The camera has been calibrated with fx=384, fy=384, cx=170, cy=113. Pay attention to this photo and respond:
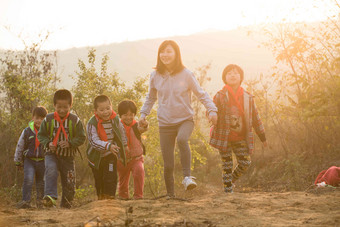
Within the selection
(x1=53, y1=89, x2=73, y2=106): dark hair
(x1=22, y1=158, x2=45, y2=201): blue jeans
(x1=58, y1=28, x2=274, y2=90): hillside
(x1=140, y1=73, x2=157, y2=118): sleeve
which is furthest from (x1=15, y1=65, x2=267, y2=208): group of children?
(x1=58, y1=28, x2=274, y2=90): hillside

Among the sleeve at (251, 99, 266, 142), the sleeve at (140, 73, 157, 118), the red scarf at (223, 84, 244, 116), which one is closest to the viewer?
the sleeve at (140, 73, 157, 118)

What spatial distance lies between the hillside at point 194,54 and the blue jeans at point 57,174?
71.8 m

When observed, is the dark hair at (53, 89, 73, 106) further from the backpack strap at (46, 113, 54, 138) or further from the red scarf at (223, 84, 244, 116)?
the red scarf at (223, 84, 244, 116)

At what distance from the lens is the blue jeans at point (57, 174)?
16.5ft

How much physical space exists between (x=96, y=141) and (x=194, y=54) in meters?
94.5

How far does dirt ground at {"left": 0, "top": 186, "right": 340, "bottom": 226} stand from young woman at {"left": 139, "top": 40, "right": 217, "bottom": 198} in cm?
97

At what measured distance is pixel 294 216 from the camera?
131 inches

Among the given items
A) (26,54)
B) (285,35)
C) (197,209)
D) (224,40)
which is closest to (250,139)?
(197,209)

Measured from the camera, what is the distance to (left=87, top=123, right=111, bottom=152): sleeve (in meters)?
4.71

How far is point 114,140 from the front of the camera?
5.05 meters

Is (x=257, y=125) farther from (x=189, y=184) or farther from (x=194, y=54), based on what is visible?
(x=194, y=54)

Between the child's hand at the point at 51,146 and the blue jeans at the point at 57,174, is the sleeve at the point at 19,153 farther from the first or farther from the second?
the child's hand at the point at 51,146

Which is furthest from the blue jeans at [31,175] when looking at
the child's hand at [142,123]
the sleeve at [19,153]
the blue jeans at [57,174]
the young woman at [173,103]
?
the young woman at [173,103]

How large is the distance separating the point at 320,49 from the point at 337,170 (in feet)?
11.5
